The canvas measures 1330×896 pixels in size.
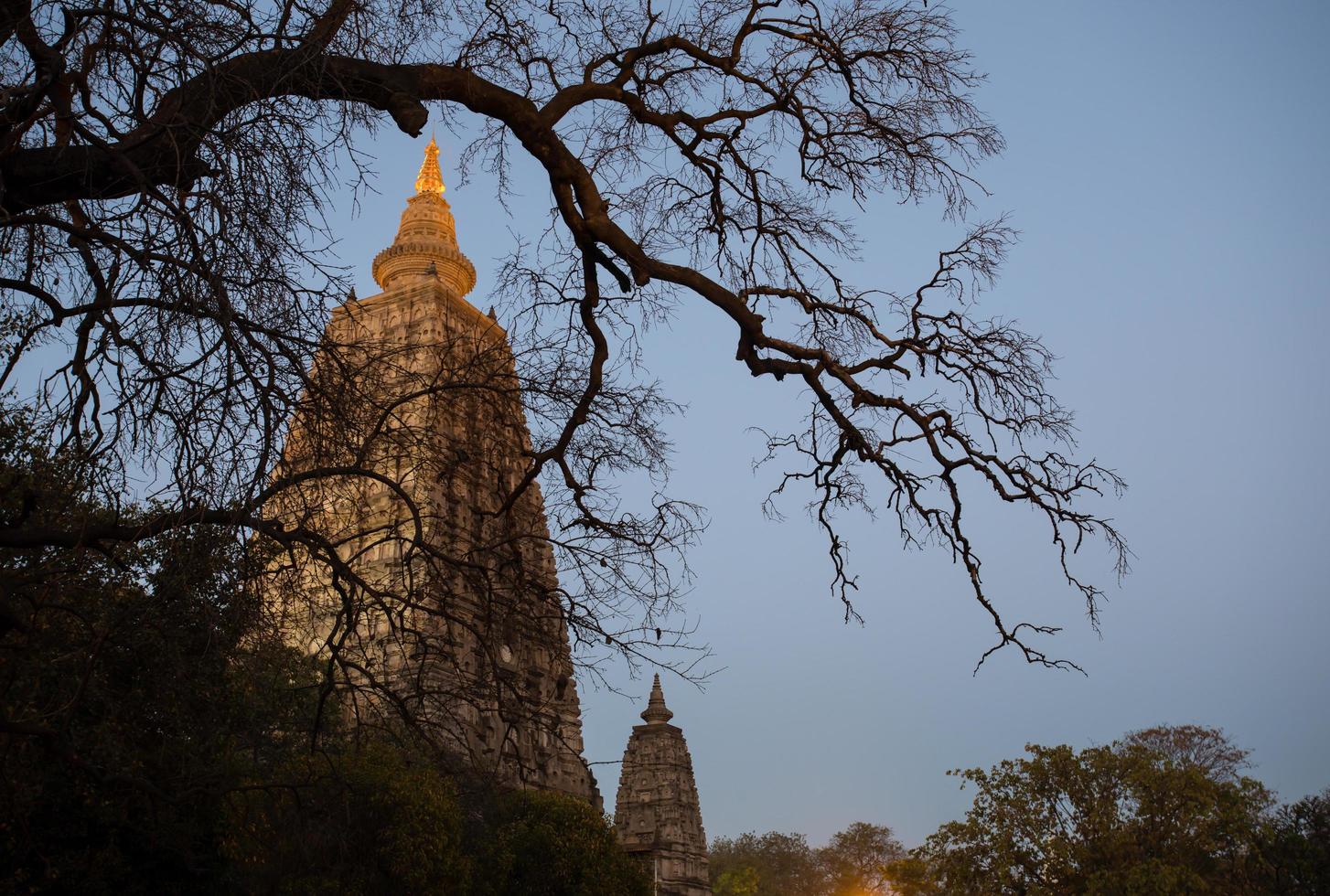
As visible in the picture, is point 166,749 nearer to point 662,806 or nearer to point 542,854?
point 542,854

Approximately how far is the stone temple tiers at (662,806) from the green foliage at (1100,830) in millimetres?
7607

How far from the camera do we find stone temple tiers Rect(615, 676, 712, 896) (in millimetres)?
32562

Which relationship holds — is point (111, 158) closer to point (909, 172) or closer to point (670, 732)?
point (909, 172)

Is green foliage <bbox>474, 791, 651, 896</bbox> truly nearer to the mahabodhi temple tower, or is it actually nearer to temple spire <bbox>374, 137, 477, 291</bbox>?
the mahabodhi temple tower

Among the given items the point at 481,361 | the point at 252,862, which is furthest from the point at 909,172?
the point at 252,862

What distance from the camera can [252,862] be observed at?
1291 cm

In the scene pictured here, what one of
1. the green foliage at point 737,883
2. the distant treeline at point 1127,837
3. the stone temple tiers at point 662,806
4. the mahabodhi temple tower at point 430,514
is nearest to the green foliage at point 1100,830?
the distant treeline at point 1127,837

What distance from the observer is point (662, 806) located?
3316 centimetres

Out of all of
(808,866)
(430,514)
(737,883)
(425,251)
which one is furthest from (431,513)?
(808,866)

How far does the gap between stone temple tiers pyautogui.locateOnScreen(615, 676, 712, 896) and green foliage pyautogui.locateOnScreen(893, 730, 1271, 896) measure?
761 cm

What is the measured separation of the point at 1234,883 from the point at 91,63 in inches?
1074

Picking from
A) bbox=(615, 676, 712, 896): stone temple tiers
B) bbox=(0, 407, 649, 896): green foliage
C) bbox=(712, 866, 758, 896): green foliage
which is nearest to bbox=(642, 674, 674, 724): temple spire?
bbox=(615, 676, 712, 896): stone temple tiers

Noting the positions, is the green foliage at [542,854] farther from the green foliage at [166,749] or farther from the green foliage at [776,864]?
the green foliage at [776,864]

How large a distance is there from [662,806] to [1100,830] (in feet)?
39.6
